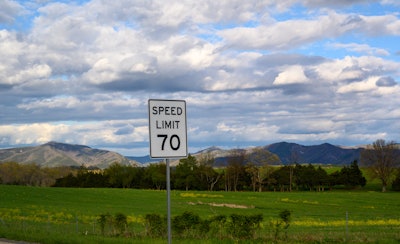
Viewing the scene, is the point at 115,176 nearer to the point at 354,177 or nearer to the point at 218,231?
the point at 354,177

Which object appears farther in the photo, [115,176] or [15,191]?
[115,176]

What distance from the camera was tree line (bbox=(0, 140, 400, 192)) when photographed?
131 m

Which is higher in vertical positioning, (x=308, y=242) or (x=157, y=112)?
(x=157, y=112)

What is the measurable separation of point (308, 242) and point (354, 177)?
119m

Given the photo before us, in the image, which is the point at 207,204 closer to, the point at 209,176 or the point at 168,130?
the point at 209,176

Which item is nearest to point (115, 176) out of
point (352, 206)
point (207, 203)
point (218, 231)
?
point (207, 203)

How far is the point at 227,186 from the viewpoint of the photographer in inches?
5448

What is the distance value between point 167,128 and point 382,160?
422 ft

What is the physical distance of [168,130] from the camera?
37.4 feet

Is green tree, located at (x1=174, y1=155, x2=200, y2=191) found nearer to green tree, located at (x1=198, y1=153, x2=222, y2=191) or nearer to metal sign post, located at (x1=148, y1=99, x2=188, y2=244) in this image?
green tree, located at (x1=198, y1=153, x2=222, y2=191)

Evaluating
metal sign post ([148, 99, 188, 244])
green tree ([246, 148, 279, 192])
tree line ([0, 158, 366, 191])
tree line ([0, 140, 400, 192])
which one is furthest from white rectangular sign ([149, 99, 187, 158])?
tree line ([0, 158, 366, 191])

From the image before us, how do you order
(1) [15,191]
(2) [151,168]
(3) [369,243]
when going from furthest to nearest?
(2) [151,168] → (1) [15,191] → (3) [369,243]

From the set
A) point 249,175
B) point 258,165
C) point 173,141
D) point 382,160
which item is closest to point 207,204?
point 258,165

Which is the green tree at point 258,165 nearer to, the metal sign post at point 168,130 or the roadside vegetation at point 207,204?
the roadside vegetation at point 207,204
